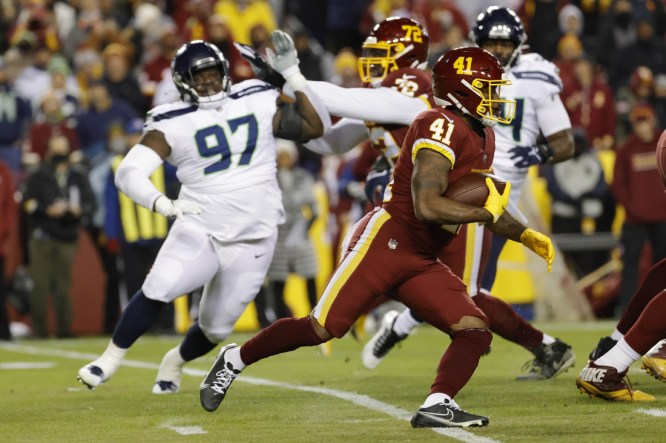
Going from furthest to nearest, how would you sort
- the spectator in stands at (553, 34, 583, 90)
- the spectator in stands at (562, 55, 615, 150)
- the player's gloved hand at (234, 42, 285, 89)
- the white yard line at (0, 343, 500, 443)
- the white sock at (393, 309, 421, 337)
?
the spectator in stands at (553, 34, 583, 90) < the spectator in stands at (562, 55, 615, 150) < the white sock at (393, 309, 421, 337) < the player's gloved hand at (234, 42, 285, 89) < the white yard line at (0, 343, 500, 443)

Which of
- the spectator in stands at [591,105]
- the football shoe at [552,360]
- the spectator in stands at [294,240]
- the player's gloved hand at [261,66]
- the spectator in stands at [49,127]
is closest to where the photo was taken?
the player's gloved hand at [261,66]

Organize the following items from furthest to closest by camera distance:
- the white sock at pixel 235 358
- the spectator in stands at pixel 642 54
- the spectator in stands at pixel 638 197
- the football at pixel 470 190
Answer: the spectator in stands at pixel 642 54 → the spectator in stands at pixel 638 197 → the white sock at pixel 235 358 → the football at pixel 470 190

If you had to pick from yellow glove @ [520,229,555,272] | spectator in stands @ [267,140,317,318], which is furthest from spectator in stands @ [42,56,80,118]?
yellow glove @ [520,229,555,272]

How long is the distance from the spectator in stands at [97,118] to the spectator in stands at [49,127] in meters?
0.16

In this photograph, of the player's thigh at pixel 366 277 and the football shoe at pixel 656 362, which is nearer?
the player's thigh at pixel 366 277

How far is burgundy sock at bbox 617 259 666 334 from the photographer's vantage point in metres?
6.66

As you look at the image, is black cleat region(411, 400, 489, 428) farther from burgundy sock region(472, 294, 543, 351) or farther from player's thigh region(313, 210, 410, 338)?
burgundy sock region(472, 294, 543, 351)

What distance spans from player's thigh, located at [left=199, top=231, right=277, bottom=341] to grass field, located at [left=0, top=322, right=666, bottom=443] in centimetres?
38

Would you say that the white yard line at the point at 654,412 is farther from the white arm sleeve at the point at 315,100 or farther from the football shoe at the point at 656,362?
the white arm sleeve at the point at 315,100

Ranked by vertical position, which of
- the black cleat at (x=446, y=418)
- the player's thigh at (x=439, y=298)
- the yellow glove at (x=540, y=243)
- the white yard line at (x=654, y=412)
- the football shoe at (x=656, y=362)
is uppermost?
the yellow glove at (x=540, y=243)

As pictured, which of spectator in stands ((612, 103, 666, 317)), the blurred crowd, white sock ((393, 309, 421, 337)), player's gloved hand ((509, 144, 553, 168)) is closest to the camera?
player's gloved hand ((509, 144, 553, 168))

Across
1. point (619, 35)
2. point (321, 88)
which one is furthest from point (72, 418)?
point (619, 35)

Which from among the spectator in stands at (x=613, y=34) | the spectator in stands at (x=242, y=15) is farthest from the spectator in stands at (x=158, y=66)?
the spectator in stands at (x=613, y=34)

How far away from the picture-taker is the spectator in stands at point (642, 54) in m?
14.7
